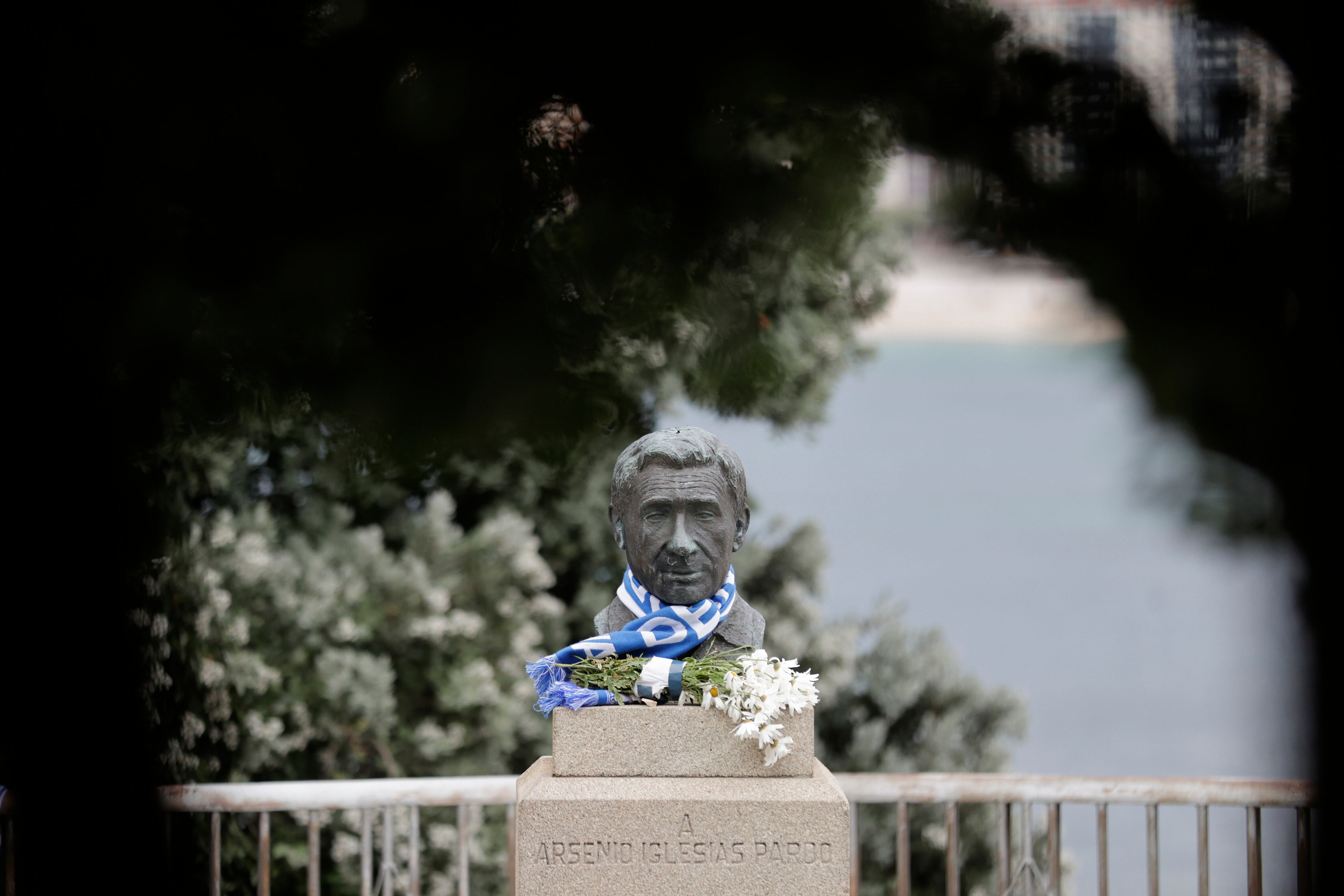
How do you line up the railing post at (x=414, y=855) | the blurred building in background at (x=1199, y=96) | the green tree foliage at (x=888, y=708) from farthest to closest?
the green tree foliage at (x=888, y=708) < the railing post at (x=414, y=855) < the blurred building in background at (x=1199, y=96)

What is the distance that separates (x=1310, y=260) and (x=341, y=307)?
2409mm

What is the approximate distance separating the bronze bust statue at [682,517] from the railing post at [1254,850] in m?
2.05

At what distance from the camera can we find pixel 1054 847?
4.12 meters

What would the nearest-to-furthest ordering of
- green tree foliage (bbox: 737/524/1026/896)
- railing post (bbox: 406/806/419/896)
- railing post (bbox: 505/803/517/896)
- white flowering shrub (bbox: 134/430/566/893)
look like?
railing post (bbox: 406/806/419/896) → railing post (bbox: 505/803/517/896) → white flowering shrub (bbox: 134/430/566/893) → green tree foliage (bbox: 737/524/1026/896)

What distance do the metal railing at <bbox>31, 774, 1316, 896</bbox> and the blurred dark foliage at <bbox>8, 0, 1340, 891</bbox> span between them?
1.78 feet

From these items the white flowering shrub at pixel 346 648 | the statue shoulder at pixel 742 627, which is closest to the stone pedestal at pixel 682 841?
the statue shoulder at pixel 742 627

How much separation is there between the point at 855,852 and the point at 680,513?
1.96 m

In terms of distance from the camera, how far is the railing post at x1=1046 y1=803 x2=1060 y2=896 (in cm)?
396

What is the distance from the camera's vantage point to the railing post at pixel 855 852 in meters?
3.01

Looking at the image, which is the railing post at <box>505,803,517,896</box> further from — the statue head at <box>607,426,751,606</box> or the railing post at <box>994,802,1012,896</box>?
the railing post at <box>994,802,1012,896</box>

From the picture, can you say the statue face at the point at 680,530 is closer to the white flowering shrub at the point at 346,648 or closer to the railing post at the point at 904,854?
the railing post at the point at 904,854

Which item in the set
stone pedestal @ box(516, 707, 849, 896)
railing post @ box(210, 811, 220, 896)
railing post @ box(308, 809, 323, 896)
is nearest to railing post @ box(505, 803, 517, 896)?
railing post @ box(308, 809, 323, 896)

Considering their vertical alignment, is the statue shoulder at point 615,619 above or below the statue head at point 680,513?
below

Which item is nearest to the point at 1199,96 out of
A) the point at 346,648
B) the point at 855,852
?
the point at 855,852
